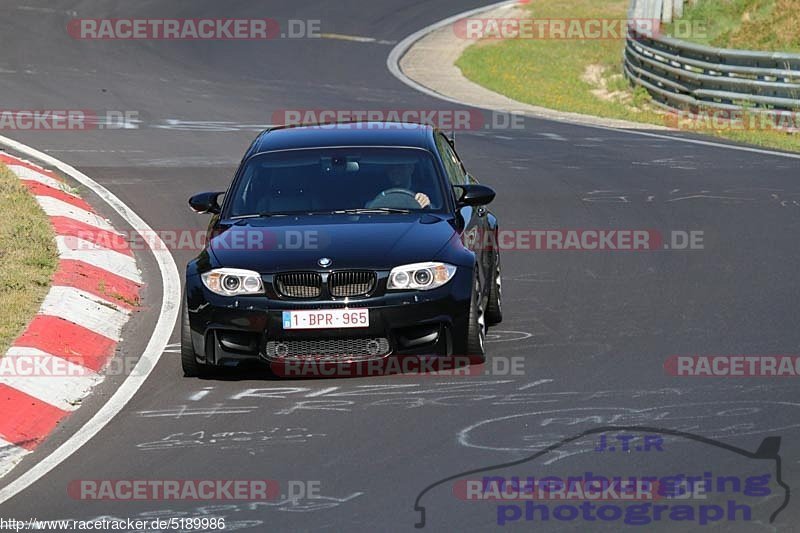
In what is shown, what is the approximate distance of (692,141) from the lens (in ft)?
69.5

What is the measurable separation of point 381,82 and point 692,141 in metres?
9.28

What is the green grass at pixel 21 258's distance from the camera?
37.0 feet

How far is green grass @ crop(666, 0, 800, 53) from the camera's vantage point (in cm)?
3061

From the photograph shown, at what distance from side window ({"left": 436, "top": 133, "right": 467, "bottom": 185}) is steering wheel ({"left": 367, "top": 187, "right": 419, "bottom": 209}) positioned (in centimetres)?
48

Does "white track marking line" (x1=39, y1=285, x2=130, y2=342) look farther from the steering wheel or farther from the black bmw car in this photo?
the steering wheel

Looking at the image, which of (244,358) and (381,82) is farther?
(381,82)

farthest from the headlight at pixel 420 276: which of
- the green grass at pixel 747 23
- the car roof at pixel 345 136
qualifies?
the green grass at pixel 747 23

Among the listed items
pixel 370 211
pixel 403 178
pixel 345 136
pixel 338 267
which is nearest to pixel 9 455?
pixel 338 267

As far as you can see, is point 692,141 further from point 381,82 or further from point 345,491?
point 345,491

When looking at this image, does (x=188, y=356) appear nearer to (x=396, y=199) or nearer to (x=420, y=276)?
(x=420, y=276)

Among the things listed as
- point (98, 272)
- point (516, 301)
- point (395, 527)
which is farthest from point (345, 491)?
point (98, 272)

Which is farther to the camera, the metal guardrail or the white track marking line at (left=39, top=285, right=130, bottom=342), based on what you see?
the metal guardrail

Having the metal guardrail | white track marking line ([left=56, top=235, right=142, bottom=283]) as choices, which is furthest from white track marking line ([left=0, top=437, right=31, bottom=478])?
the metal guardrail

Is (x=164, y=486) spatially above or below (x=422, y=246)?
below
